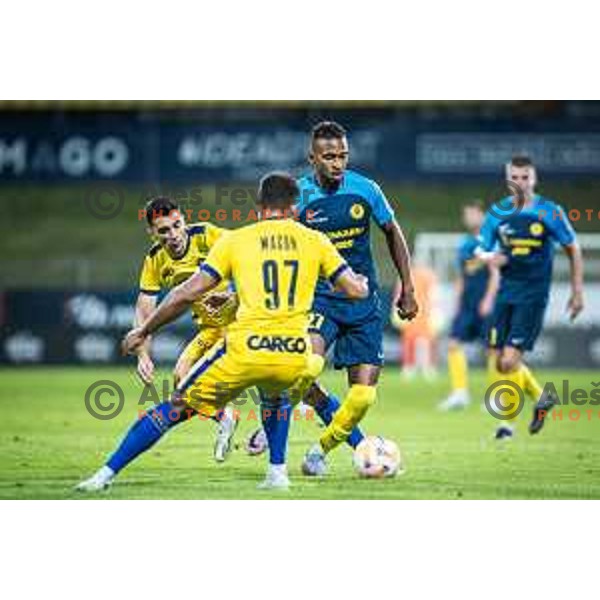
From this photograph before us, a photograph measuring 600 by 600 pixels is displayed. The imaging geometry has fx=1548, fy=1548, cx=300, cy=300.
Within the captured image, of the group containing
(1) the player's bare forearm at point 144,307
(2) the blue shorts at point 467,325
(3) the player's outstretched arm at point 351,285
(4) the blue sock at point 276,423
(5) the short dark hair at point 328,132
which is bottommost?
(4) the blue sock at point 276,423

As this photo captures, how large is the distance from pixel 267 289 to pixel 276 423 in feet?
2.92

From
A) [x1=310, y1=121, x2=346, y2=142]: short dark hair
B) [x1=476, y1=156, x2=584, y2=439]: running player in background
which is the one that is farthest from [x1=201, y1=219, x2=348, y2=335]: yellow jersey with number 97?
[x1=476, y1=156, x2=584, y2=439]: running player in background

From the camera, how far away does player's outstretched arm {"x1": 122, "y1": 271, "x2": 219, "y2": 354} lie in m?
6.65

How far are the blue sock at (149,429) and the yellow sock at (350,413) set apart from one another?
1.02 meters

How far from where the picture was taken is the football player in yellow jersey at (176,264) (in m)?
7.80

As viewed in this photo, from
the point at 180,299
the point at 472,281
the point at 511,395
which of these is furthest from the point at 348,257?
the point at 472,281

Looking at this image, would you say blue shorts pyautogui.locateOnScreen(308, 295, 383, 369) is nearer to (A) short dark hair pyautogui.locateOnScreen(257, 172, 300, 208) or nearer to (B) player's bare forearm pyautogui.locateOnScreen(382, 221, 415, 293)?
(B) player's bare forearm pyautogui.locateOnScreen(382, 221, 415, 293)

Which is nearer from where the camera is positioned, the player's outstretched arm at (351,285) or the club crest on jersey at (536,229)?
the player's outstretched arm at (351,285)

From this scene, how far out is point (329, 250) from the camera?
6.77m

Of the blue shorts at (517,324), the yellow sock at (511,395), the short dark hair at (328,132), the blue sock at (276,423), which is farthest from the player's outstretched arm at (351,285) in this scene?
the yellow sock at (511,395)

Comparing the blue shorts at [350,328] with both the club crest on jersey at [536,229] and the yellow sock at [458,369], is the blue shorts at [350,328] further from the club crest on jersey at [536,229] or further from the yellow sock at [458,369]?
the yellow sock at [458,369]

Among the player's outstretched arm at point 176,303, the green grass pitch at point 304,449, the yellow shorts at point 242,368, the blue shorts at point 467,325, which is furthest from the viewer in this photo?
the blue shorts at point 467,325

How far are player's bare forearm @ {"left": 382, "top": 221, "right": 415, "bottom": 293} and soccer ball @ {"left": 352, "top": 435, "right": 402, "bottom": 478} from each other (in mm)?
949

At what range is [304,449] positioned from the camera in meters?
9.36
